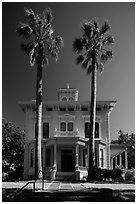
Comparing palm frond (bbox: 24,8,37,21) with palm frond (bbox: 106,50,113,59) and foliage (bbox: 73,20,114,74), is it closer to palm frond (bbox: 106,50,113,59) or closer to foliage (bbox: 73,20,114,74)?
foliage (bbox: 73,20,114,74)

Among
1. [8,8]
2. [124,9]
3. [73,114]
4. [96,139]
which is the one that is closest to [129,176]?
[96,139]

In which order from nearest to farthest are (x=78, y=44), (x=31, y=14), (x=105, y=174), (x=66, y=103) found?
1. (x=105, y=174)
2. (x=31, y=14)
3. (x=78, y=44)
4. (x=66, y=103)

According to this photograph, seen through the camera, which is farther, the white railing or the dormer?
the dormer

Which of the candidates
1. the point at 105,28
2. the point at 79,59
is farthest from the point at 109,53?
the point at 79,59

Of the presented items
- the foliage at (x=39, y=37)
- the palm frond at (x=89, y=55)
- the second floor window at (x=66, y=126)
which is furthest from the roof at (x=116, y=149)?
the foliage at (x=39, y=37)

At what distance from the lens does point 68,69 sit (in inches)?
968

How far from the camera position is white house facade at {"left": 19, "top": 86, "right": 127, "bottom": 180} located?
80.1 ft

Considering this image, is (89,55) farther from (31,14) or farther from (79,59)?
(31,14)

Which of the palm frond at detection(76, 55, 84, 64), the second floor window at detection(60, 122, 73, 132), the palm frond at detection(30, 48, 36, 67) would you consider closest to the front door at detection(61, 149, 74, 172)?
the second floor window at detection(60, 122, 73, 132)

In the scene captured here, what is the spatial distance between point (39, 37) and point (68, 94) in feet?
27.6

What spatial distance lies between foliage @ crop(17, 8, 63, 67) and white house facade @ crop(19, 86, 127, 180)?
16.3 ft

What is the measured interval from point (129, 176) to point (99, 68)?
298 inches

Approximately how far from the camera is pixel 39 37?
21.4m

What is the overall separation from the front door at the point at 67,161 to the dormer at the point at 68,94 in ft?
17.9
